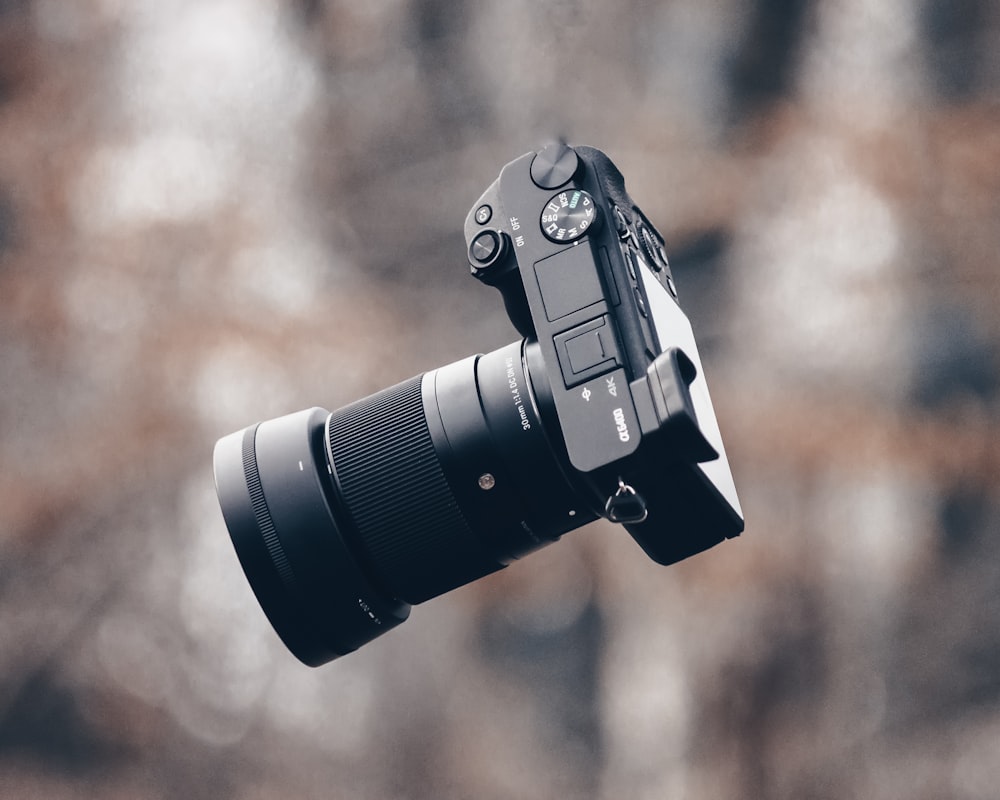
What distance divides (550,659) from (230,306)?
472mm

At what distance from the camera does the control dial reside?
1.86ft

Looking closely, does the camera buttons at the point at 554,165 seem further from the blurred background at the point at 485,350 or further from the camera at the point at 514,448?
the blurred background at the point at 485,350

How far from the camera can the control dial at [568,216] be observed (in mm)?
567

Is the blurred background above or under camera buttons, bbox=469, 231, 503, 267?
under

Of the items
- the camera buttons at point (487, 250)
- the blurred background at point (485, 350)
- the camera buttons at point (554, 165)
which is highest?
the camera buttons at point (554, 165)

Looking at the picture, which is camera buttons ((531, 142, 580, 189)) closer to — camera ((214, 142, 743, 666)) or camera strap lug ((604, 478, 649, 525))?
camera ((214, 142, 743, 666))

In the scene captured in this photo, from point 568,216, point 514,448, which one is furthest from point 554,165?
point 514,448

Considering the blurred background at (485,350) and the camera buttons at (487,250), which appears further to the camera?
the blurred background at (485,350)

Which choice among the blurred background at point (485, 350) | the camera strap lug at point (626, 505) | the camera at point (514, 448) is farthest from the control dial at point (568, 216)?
the blurred background at point (485, 350)

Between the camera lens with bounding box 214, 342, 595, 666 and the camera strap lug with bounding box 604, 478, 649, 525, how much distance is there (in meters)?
0.06

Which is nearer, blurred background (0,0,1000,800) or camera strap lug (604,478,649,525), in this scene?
camera strap lug (604,478,649,525)

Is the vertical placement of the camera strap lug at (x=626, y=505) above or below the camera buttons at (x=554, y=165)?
below

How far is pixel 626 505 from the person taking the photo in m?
0.56

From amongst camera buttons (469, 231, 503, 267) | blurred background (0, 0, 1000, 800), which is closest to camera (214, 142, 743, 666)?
camera buttons (469, 231, 503, 267)
